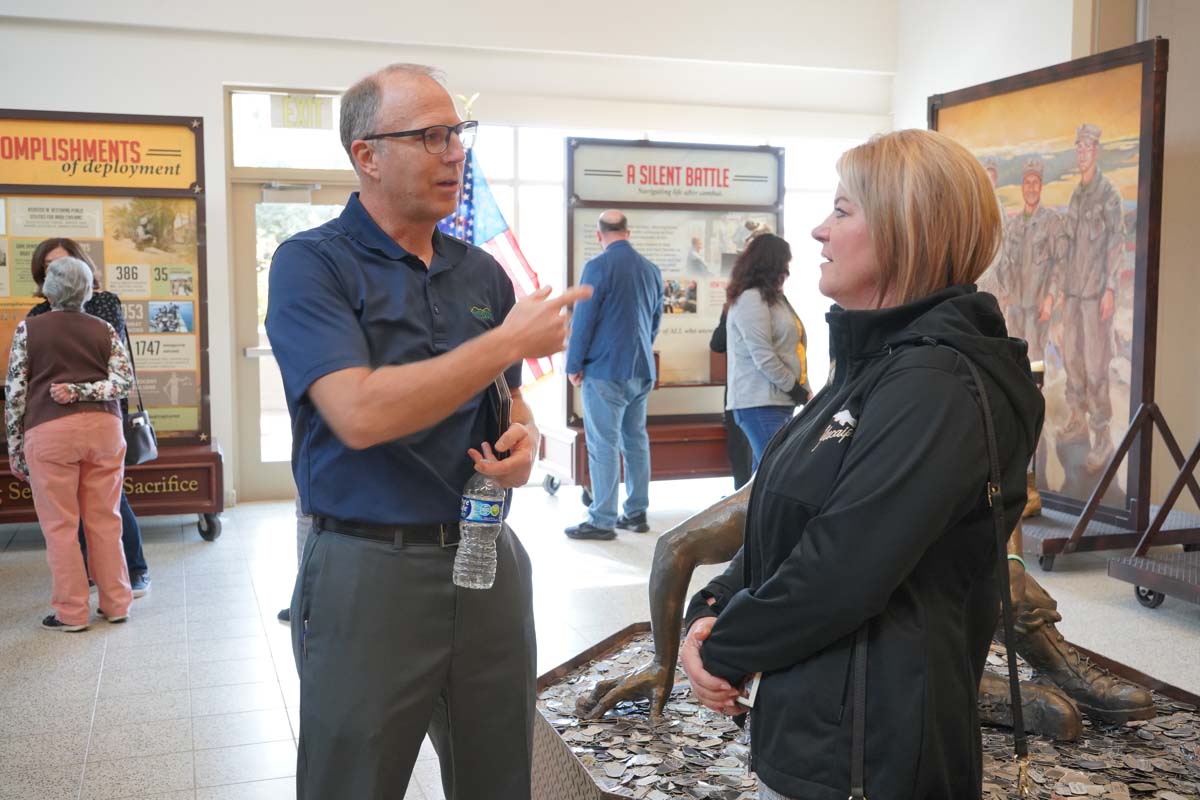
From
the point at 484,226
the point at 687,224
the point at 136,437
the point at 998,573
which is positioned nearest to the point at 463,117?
the point at 484,226

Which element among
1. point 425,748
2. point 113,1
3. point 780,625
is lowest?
point 425,748

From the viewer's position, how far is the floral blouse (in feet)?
15.9

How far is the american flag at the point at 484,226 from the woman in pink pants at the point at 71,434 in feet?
9.74

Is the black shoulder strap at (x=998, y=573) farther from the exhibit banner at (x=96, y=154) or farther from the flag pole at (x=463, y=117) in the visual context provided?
the exhibit banner at (x=96, y=154)

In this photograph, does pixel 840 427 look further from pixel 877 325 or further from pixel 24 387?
pixel 24 387

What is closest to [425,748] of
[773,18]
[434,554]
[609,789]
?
[609,789]

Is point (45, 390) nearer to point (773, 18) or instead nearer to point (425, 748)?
point (425, 748)

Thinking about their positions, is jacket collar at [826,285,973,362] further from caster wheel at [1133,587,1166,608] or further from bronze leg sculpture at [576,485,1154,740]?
caster wheel at [1133,587,1166,608]

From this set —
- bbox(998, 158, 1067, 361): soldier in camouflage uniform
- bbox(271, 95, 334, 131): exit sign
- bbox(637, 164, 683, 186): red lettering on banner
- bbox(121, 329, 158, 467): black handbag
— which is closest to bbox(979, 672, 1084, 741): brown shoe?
bbox(998, 158, 1067, 361): soldier in camouflage uniform

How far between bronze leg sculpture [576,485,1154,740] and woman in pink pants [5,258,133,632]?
2841mm

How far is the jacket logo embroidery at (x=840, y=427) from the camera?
1.48 m

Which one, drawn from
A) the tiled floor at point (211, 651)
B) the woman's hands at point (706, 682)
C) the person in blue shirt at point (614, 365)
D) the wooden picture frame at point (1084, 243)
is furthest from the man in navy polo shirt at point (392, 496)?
the wooden picture frame at point (1084, 243)

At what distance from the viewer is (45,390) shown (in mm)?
4785

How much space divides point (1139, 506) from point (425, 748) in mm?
4262
